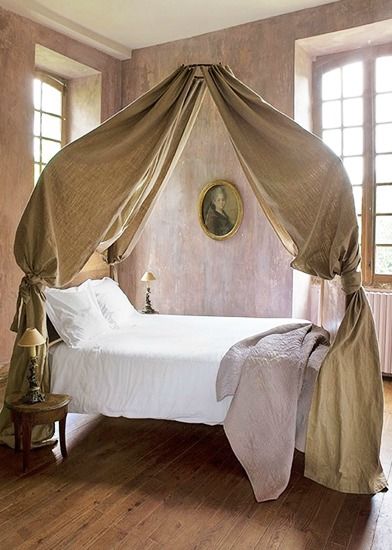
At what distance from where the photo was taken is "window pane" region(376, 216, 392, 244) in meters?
5.67

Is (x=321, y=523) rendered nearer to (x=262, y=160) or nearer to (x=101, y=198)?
(x=262, y=160)

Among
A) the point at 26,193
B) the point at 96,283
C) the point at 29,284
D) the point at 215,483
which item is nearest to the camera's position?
the point at 215,483

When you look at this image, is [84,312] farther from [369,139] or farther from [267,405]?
[369,139]

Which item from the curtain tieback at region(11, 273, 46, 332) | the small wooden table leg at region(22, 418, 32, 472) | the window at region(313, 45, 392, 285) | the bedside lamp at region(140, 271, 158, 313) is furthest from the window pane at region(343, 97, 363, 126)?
the small wooden table leg at region(22, 418, 32, 472)

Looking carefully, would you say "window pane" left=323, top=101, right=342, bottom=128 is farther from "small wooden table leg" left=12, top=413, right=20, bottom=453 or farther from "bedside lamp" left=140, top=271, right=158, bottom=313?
"small wooden table leg" left=12, top=413, right=20, bottom=453

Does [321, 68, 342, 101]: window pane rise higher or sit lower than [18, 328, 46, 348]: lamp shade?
higher

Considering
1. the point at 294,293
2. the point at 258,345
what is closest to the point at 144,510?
the point at 258,345

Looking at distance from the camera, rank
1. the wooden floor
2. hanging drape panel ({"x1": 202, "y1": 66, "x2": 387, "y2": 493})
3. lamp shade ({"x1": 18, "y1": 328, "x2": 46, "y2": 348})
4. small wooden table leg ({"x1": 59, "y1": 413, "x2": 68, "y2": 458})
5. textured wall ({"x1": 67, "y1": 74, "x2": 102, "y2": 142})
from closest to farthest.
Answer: the wooden floor → hanging drape panel ({"x1": 202, "y1": 66, "x2": 387, "y2": 493}) → lamp shade ({"x1": 18, "y1": 328, "x2": 46, "y2": 348}) → small wooden table leg ({"x1": 59, "y1": 413, "x2": 68, "y2": 458}) → textured wall ({"x1": 67, "y1": 74, "x2": 102, "y2": 142})

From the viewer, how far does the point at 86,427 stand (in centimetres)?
403

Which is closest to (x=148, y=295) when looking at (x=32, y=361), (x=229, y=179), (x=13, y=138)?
(x=229, y=179)

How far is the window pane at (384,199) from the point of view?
5.64 metres

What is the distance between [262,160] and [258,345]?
122cm

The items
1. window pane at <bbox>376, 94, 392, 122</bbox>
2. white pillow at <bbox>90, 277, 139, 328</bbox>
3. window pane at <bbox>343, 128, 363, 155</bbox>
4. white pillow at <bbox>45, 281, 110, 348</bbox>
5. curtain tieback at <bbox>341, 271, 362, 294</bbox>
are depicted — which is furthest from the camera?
window pane at <bbox>343, 128, 363, 155</bbox>

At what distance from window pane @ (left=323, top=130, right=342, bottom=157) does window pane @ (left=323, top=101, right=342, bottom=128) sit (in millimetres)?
68
